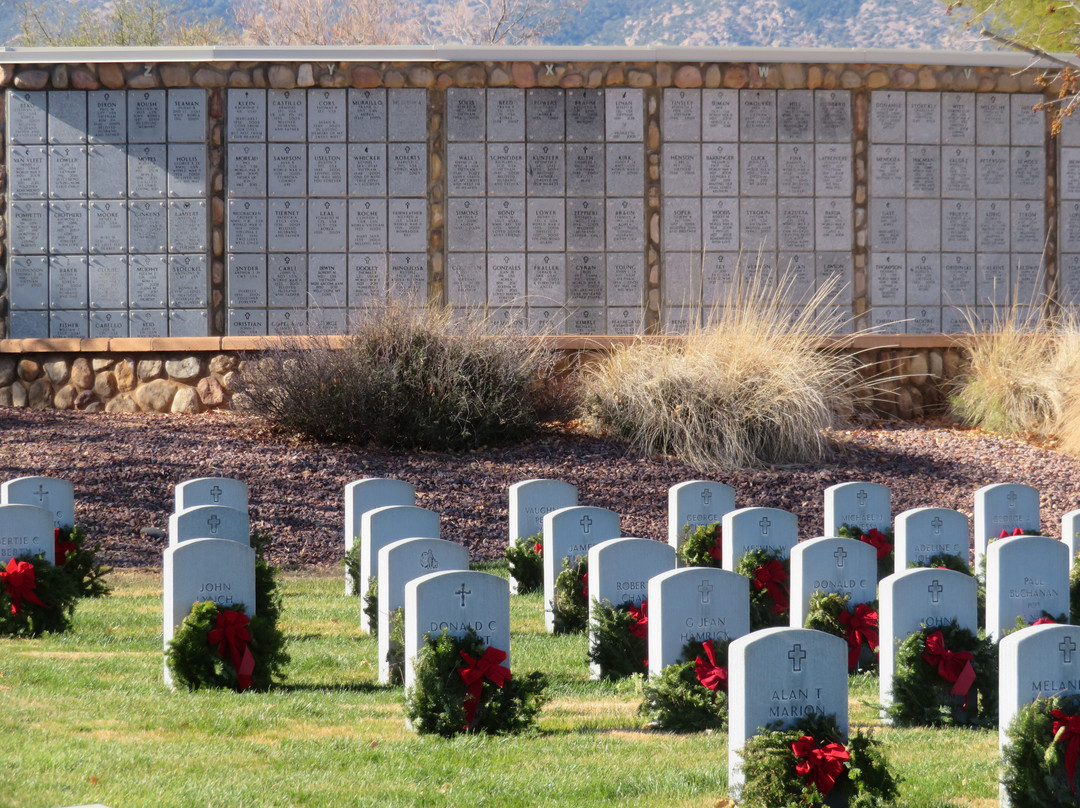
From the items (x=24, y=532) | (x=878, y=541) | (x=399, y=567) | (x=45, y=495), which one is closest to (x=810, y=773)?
(x=399, y=567)

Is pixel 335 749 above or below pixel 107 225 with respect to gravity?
below

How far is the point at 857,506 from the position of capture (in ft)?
20.7

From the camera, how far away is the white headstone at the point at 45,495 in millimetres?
6129

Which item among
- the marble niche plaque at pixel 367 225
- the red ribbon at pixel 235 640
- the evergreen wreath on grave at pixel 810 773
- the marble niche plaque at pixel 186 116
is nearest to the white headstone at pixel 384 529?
the red ribbon at pixel 235 640

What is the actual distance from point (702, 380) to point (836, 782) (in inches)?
244

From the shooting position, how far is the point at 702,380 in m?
9.10

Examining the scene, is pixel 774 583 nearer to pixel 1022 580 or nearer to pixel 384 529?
pixel 1022 580

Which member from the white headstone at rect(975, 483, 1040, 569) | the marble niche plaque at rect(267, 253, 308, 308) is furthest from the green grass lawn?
the marble niche plaque at rect(267, 253, 308, 308)

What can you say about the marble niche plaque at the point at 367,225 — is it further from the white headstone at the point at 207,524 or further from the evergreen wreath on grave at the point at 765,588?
the evergreen wreath on grave at the point at 765,588

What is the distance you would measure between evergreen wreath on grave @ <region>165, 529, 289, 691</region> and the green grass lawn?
0.34ft

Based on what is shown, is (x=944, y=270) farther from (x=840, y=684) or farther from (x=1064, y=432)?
(x=840, y=684)

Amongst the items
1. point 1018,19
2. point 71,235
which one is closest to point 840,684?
point 71,235

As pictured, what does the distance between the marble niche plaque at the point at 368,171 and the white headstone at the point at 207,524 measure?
6.60m

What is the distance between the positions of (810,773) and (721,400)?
20.3 feet
